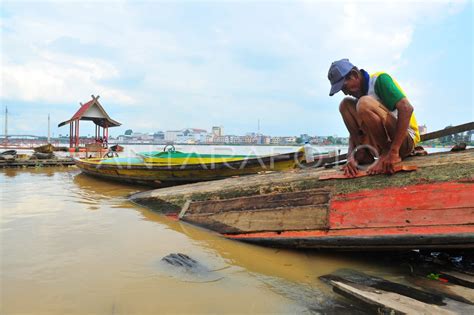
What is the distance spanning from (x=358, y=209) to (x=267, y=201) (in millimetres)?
1055

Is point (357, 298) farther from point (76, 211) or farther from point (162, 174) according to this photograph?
point (162, 174)

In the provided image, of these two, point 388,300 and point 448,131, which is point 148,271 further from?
point 448,131

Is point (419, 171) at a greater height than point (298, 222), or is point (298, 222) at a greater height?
point (419, 171)

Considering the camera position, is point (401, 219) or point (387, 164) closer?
point (401, 219)

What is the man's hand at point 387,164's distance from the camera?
10.3 feet

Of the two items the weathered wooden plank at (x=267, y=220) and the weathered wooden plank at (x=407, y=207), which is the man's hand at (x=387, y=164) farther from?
the weathered wooden plank at (x=267, y=220)

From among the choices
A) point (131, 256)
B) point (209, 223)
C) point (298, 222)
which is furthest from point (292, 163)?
point (131, 256)

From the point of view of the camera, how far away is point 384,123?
319cm

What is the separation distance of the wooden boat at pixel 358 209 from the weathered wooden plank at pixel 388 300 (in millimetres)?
523

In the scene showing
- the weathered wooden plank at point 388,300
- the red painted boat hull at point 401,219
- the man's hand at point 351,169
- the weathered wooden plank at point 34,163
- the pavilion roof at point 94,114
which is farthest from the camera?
the pavilion roof at point 94,114

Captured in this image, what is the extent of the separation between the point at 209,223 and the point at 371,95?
2486 mm

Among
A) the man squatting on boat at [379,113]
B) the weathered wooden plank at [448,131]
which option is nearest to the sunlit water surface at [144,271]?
the man squatting on boat at [379,113]

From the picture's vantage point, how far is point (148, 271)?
306cm

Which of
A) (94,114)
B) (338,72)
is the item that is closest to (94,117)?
(94,114)
